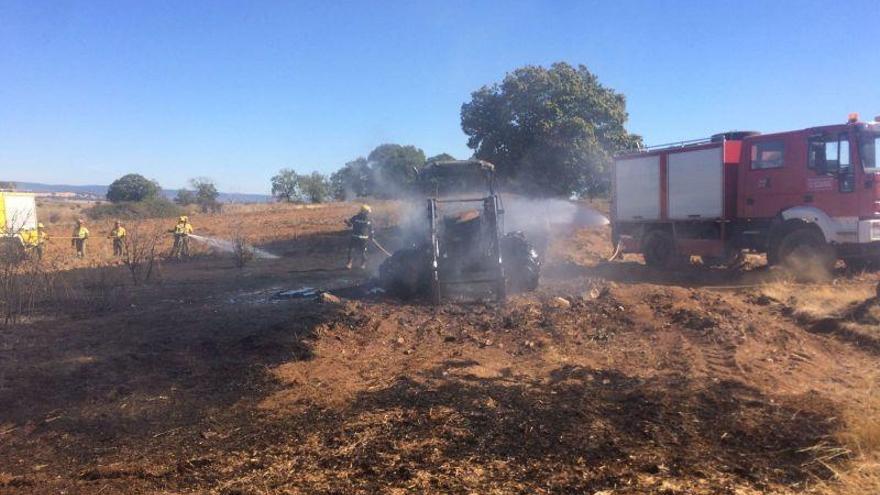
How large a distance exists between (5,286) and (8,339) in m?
1.62

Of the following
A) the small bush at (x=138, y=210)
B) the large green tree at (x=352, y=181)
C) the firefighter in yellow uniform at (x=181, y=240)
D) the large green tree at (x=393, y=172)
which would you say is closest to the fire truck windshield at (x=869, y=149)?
the large green tree at (x=393, y=172)

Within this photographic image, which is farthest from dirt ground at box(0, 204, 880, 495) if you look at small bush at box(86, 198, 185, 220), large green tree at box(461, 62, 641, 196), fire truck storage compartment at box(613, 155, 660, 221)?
small bush at box(86, 198, 185, 220)

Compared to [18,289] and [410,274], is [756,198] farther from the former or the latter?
[18,289]

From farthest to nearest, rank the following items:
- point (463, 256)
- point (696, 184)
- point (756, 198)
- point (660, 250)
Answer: point (660, 250), point (696, 184), point (756, 198), point (463, 256)

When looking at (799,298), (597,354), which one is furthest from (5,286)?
(799,298)

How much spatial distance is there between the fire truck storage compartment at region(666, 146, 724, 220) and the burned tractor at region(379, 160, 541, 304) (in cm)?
562

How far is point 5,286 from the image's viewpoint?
9352 mm

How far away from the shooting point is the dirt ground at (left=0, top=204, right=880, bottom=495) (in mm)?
4141

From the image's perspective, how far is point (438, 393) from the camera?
5.68m

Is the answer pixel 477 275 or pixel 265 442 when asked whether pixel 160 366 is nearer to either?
pixel 265 442

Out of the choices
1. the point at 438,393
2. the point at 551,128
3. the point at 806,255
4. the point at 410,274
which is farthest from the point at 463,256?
the point at 551,128

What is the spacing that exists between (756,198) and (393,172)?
47.9 ft

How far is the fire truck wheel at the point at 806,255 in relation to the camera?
Answer: 1225 cm

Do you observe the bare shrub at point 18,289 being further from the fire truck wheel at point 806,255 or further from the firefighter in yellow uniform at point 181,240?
the fire truck wheel at point 806,255
